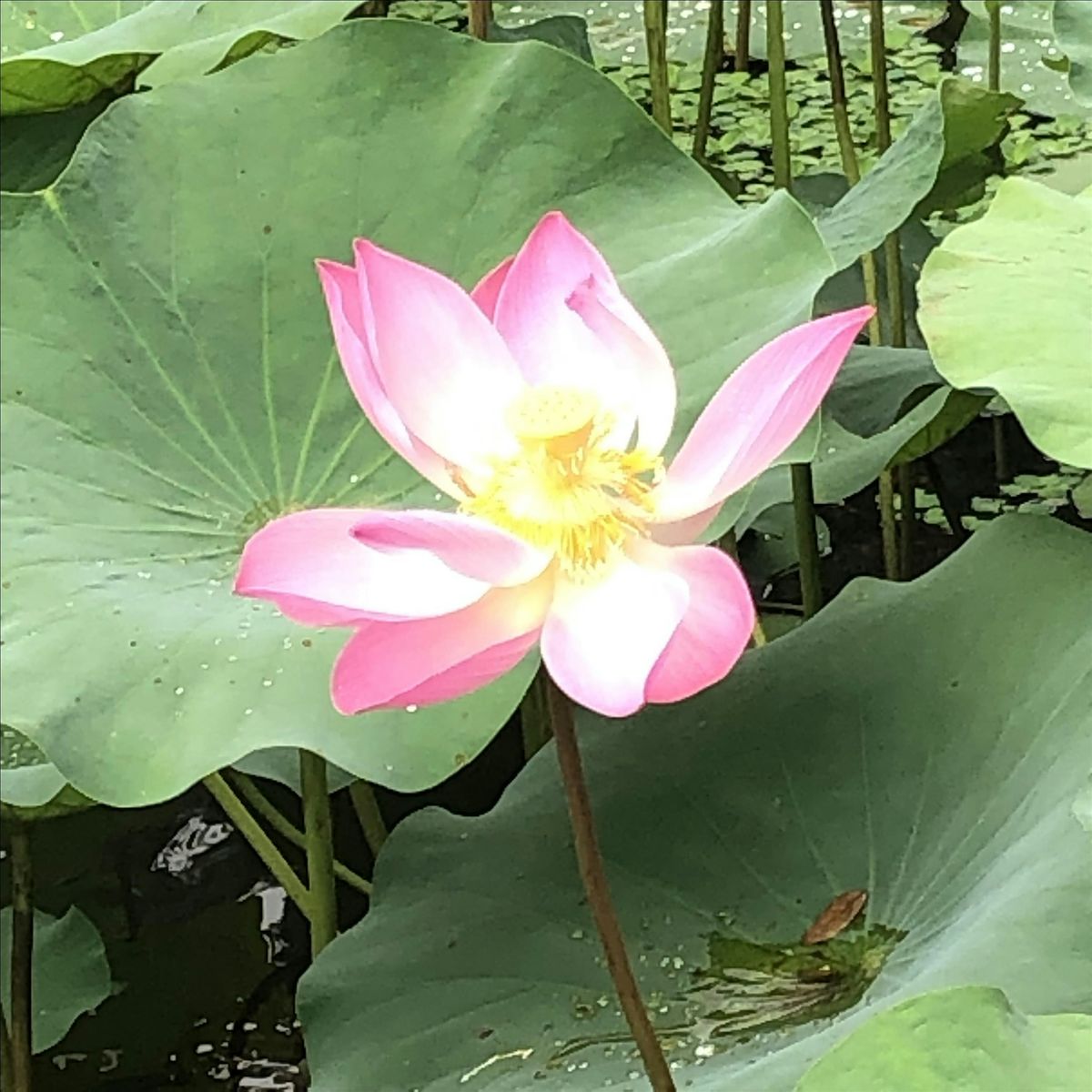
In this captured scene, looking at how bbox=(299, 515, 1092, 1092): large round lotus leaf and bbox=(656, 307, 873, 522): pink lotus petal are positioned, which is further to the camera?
bbox=(299, 515, 1092, 1092): large round lotus leaf

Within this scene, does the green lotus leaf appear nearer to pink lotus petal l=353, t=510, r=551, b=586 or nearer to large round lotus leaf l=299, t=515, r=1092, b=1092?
large round lotus leaf l=299, t=515, r=1092, b=1092

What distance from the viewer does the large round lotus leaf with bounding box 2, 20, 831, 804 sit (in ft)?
2.68

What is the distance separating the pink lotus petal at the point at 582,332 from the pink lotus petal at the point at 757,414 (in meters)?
0.02

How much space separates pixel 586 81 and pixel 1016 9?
146 centimetres

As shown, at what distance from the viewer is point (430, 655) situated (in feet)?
1.70

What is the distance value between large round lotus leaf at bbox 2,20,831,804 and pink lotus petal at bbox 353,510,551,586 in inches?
10.5

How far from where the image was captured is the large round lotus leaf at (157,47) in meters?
1.00

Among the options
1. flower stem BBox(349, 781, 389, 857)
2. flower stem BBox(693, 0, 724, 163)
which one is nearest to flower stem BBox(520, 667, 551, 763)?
flower stem BBox(349, 781, 389, 857)

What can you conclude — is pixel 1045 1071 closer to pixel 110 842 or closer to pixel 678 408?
pixel 678 408

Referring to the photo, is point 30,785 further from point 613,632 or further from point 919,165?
point 919,165

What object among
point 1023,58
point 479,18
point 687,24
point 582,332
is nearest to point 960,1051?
point 582,332

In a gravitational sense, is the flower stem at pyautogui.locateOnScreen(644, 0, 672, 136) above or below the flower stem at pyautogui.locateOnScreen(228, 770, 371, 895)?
above

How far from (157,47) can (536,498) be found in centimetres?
59

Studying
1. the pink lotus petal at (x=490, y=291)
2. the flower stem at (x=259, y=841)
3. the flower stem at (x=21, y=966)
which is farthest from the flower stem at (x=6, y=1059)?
the pink lotus petal at (x=490, y=291)
